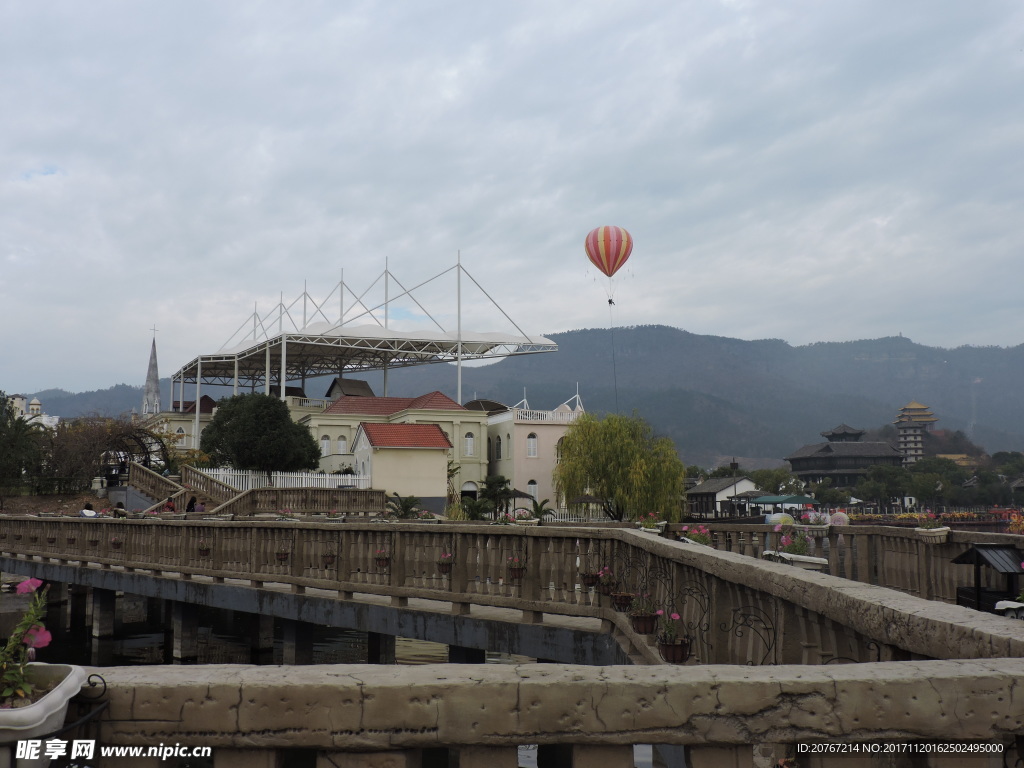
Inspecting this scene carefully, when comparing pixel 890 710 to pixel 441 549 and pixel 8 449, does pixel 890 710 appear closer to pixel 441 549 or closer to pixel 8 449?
pixel 441 549

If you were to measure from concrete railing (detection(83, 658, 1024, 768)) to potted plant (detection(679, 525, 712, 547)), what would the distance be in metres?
10.5

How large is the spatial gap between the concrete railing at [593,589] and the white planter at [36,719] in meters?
2.97

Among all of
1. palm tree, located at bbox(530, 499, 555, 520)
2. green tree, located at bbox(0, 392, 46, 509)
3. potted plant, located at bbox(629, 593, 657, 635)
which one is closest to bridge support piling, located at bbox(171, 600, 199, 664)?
palm tree, located at bbox(530, 499, 555, 520)

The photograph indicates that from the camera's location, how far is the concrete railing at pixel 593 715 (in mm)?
2525

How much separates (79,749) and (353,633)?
831 inches

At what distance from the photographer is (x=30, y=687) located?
8.38 feet

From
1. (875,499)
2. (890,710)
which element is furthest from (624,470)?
(875,499)

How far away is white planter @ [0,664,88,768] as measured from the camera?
2.44m

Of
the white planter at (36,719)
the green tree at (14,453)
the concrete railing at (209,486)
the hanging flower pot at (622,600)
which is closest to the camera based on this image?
the white planter at (36,719)

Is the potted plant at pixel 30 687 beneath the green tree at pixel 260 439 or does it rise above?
beneath

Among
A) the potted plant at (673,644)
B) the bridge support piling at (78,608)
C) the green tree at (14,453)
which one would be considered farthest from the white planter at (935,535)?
the green tree at (14,453)

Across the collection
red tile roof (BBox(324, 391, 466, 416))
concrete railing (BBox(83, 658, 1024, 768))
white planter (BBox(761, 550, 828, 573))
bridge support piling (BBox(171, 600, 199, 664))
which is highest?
red tile roof (BBox(324, 391, 466, 416))

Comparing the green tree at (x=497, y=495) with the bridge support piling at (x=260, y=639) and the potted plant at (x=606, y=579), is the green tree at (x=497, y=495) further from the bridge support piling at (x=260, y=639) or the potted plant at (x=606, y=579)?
the potted plant at (x=606, y=579)

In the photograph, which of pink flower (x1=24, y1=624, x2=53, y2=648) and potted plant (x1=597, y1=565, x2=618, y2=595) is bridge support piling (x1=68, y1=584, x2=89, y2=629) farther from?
pink flower (x1=24, y1=624, x2=53, y2=648)
